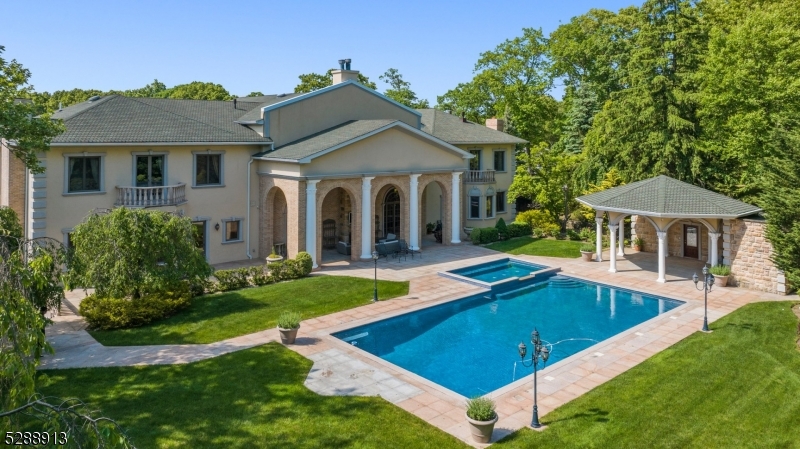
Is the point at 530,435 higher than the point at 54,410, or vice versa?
the point at 54,410

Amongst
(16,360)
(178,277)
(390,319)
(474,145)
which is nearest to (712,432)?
(390,319)

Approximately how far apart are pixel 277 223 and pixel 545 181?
18932 mm

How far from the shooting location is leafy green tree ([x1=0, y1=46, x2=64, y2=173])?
16.0 meters

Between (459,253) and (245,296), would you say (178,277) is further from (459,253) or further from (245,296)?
(459,253)

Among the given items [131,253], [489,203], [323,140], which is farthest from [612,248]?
[131,253]

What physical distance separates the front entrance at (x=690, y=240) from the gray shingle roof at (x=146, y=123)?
23410 millimetres

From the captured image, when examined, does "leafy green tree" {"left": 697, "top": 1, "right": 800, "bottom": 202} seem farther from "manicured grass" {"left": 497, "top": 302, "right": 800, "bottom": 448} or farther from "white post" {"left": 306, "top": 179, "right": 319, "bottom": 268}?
"white post" {"left": 306, "top": 179, "right": 319, "bottom": 268}

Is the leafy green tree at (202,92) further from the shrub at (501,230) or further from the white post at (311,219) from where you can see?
the white post at (311,219)

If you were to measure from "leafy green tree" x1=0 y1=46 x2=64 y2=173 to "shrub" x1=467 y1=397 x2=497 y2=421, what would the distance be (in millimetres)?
14965

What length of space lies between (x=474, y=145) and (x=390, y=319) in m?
21.5

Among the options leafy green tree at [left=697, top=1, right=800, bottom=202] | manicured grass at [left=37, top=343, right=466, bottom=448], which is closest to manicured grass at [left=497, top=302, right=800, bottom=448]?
manicured grass at [left=37, top=343, right=466, bottom=448]

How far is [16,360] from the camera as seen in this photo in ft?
20.3


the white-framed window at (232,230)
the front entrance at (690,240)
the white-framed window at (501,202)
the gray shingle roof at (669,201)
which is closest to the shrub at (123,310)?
the white-framed window at (232,230)

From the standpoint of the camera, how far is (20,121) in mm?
16047
